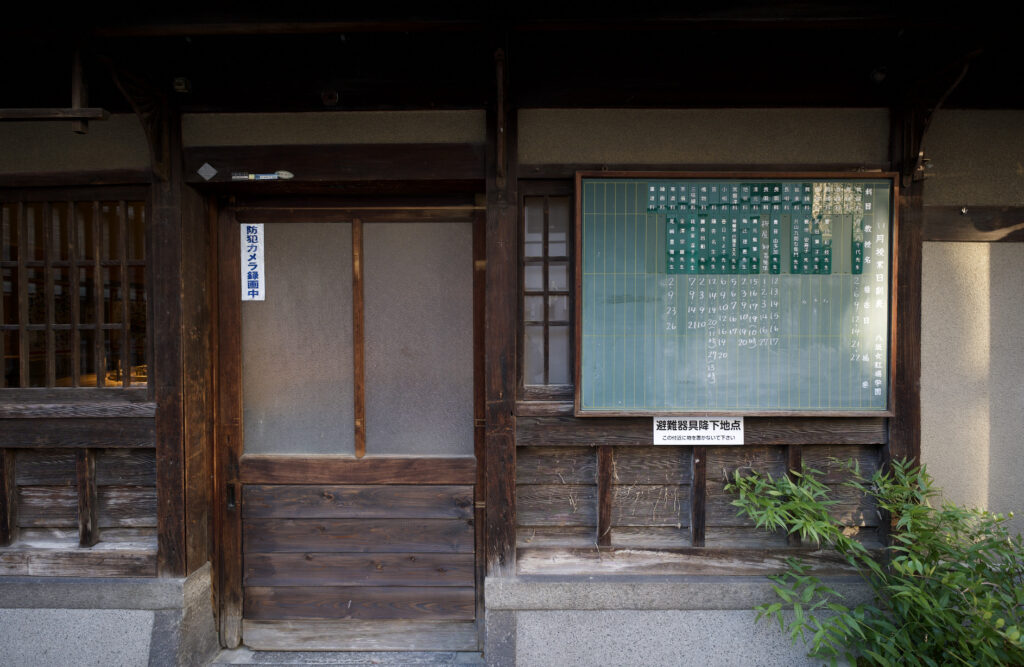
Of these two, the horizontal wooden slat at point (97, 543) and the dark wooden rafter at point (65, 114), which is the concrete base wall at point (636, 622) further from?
the dark wooden rafter at point (65, 114)

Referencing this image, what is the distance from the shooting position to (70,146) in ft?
12.5

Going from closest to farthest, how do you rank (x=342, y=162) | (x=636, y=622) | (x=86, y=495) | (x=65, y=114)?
(x=65, y=114) → (x=636, y=622) → (x=342, y=162) → (x=86, y=495)

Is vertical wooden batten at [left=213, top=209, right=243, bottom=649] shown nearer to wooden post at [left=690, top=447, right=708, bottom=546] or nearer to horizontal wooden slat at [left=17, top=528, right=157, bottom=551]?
horizontal wooden slat at [left=17, top=528, right=157, bottom=551]

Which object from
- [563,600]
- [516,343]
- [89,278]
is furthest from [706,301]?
[89,278]

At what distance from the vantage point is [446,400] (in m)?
4.03

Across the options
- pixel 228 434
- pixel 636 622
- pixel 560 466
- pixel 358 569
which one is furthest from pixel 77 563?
pixel 636 622

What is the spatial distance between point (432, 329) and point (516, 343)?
70 centimetres

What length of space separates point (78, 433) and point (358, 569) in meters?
2.27

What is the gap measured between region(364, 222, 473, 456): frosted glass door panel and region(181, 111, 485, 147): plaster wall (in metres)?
0.64

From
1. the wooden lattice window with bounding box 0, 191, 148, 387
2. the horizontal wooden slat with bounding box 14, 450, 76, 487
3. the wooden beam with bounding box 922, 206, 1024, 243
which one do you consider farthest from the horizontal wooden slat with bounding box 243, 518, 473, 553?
the wooden beam with bounding box 922, 206, 1024, 243

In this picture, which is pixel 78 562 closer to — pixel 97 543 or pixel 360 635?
pixel 97 543

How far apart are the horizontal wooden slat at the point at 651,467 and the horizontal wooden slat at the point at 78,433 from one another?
3382mm

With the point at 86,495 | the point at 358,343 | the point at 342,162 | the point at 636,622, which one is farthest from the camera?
the point at 358,343

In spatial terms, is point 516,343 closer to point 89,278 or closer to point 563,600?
point 563,600
